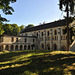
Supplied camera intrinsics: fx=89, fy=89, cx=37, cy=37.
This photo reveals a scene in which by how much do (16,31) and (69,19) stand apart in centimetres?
4992

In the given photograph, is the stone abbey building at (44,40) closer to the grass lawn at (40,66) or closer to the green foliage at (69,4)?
the green foliage at (69,4)

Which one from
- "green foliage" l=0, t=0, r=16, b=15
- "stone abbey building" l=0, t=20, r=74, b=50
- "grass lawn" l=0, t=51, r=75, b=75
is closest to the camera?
"grass lawn" l=0, t=51, r=75, b=75

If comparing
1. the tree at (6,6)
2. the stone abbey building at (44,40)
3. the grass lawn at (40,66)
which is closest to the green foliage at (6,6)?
the tree at (6,6)

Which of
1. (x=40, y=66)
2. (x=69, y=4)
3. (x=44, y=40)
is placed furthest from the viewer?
(x=44, y=40)

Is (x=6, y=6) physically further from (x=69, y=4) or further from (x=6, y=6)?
(x=69, y=4)

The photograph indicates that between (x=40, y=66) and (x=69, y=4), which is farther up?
(x=69, y=4)

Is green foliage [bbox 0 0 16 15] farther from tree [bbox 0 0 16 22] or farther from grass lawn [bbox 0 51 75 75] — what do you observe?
grass lawn [bbox 0 51 75 75]

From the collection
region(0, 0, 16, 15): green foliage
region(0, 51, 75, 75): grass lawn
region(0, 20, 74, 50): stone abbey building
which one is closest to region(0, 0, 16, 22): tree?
region(0, 0, 16, 15): green foliage

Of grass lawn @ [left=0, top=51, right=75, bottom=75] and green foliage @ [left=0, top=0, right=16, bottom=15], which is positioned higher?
green foliage @ [left=0, top=0, right=16, bottom=15]

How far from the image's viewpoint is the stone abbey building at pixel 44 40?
31.0 meters

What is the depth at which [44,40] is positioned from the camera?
3712 cm

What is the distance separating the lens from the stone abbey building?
102ft

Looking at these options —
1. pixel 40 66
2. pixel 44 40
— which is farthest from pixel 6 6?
pixel 44 40

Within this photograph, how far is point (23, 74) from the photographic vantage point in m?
6.77
